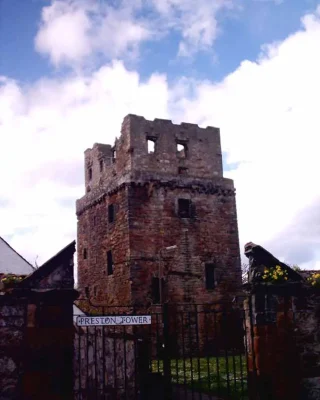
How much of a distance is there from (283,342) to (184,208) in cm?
2014

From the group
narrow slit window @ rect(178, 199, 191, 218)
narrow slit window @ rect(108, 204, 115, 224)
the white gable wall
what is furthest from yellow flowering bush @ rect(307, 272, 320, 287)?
narrow slit window @ rect(108, 204, 115, 224)

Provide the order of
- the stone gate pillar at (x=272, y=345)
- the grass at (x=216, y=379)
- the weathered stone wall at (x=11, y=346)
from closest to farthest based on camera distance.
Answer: the weathered stone wall at (x=11, y=346)
the grass at (x=216, y=379)
the stone gate pillar at (x=272, y=345)

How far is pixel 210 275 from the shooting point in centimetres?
2753

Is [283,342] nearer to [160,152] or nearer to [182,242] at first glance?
[182,242]

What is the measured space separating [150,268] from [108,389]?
585 inches

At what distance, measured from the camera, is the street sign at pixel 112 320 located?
22.6 feet

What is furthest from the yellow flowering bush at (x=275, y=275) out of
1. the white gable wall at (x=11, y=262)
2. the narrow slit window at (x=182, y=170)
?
the narrow slit window at (x=182, y=170)

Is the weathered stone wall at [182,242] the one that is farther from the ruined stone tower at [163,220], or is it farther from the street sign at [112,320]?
the street sign at [112,320]

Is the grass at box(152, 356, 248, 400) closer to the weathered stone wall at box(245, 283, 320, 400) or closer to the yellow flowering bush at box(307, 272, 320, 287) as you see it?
the weathered stone wall at box(245, 283, 320, 400)

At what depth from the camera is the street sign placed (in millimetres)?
6883

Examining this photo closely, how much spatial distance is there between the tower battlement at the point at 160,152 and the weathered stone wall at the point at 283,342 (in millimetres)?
19140

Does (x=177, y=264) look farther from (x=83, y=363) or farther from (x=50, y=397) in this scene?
(x=50, y=397)

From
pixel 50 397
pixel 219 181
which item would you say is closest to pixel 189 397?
pixel 50 397

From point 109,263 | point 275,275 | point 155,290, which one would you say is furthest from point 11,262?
point 109,263
